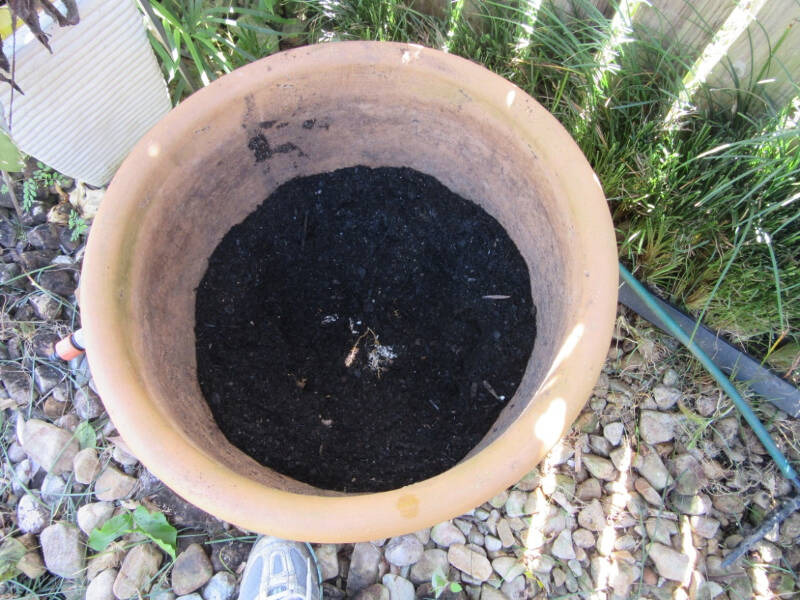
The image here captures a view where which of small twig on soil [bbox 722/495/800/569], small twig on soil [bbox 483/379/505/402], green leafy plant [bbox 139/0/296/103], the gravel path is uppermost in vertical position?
green leafy plant [bbox 139/0/296/103]

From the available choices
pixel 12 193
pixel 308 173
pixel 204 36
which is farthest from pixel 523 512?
pixel 12 193

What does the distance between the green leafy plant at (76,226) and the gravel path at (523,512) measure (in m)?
0.22

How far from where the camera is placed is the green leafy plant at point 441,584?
3.95ft

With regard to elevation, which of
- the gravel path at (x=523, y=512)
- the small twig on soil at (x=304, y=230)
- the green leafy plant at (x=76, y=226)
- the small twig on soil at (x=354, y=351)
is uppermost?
the green leafy plant at (x=76, y=226)

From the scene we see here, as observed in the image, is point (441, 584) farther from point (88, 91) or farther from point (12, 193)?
point (12, 193)

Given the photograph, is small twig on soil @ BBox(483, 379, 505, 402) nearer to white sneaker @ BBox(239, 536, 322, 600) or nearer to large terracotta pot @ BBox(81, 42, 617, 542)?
large terracotta pot @ BBox(81, 42, 617, 542)

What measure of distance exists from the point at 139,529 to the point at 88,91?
1.01 meters

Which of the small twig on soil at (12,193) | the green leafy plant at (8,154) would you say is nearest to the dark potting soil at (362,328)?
the green leafy plant at (8,154)

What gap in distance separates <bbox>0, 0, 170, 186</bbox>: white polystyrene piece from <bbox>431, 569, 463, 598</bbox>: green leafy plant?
132cm

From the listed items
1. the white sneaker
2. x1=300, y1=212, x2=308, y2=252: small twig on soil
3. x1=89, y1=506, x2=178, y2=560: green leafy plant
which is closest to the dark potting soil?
x1=300, y1=212, x2=308, y2=252: small twig on soil

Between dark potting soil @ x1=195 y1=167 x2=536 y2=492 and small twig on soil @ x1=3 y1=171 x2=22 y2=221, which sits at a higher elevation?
small twig on soil @ x1=3 y1=171 x2=22 y2=221

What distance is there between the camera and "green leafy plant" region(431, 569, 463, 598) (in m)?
1.21

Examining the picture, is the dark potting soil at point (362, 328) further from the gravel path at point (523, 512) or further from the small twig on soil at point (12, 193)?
the small twig on soil at point (12, 193)

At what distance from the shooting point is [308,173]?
4.28 ft
